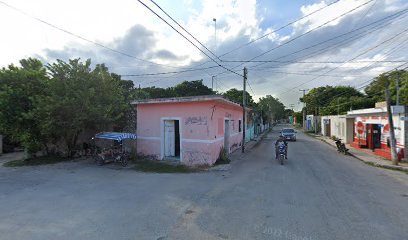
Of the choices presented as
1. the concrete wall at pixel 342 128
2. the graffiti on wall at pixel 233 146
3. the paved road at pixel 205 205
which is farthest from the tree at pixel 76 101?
the concrete wall at pixel 342 128

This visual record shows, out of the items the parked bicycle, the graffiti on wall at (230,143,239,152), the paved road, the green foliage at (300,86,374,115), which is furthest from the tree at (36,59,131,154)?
the green foliage at (300,86,374,115)

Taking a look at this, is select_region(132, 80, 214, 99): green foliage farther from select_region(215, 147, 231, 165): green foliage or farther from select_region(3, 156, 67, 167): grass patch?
select_region(215, 147, 231, 165): green foliage

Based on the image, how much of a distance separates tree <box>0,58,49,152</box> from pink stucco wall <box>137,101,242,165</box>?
17.5ft

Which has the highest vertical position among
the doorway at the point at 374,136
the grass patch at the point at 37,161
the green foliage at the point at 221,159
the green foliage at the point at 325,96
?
the green foliage at the point at 325,96

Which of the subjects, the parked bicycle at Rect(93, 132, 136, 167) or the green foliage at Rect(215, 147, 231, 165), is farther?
the green foliage at Rect(215, 147, 231, 165)

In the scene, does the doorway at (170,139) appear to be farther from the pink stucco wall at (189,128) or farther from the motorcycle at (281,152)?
the motorcycle at (281,152)

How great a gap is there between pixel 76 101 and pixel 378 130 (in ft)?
67.7

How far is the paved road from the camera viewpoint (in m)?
4.95

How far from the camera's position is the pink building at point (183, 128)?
12180 mm

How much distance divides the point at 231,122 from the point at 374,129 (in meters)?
11.2

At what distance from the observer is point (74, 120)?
12.5m

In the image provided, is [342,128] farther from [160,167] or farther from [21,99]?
[21,99]

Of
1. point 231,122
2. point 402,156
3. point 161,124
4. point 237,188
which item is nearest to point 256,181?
point 237,188

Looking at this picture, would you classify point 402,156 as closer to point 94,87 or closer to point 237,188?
point 237,188
